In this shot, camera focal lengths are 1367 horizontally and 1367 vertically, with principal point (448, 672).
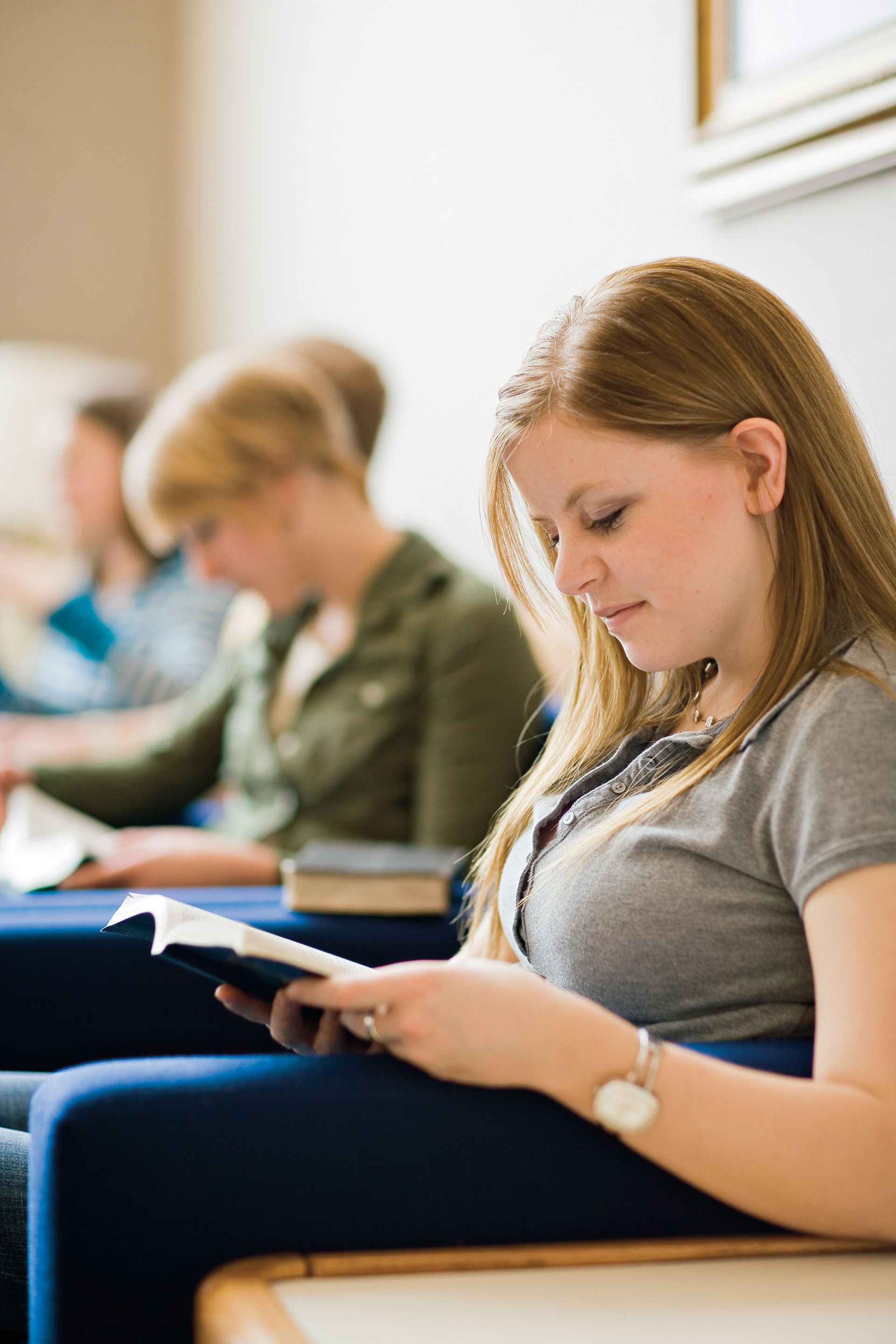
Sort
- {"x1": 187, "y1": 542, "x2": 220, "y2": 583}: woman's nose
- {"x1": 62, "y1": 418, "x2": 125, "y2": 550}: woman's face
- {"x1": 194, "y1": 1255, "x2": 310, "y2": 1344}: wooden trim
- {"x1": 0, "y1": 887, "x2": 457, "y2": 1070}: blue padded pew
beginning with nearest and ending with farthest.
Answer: {"x1": 194, "y1": 1255, "x2": 310, "y2": 1344}: wooden trim → {"x1": 0, "y1": 887, "x2": 457, "y2": 1070}: blue padded pew → {"x1": 187, "y1": 542, "x2": 220, "y2": 583}: woman's nose → {"x1": 62, "y1": 418, "x2": 125, "y2": 550}: woman's face

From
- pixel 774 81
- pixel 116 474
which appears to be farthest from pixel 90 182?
pixel 774 81

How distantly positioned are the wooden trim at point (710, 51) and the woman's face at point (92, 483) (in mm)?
1727

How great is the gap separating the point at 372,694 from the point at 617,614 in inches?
31.8

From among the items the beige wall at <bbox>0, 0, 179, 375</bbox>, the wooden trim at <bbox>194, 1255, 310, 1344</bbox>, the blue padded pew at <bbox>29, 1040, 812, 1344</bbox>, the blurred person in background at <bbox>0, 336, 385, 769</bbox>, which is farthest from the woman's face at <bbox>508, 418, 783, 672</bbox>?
the beige wall at <bbox>0, 0, 179, 375</bbox>

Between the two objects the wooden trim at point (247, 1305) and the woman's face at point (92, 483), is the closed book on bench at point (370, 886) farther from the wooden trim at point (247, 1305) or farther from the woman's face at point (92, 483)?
the woman's face at point (92, 483)

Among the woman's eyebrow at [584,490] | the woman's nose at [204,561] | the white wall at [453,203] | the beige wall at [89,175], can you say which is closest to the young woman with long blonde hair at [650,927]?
the woman's eyebrow at [584,490]

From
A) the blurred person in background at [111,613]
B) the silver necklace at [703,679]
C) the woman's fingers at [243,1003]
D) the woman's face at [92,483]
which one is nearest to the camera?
the woman's fingers at [243,1003]

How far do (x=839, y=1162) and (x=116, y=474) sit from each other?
102 inches

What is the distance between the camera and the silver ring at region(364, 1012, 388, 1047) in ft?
2.56

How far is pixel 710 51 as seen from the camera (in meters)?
1.58

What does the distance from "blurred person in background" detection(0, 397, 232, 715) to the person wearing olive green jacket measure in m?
0.64

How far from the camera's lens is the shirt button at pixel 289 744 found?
1.81 metres

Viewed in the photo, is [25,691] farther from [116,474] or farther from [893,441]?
[893,441]

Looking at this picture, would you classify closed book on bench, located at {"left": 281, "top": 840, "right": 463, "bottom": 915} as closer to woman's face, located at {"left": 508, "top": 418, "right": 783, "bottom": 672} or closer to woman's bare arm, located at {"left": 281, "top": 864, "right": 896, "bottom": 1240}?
woman's face, located at {"left": 508, "top": 418, "right": 783, "bottom": 672}
